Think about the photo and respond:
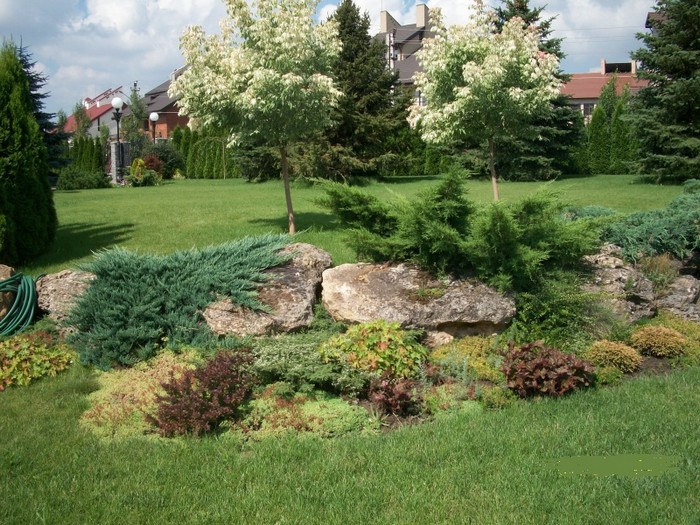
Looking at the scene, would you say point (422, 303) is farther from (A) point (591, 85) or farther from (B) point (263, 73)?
(A) point (591, 85)

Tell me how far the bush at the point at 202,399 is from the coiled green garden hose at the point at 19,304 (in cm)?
257

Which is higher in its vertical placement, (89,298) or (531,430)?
(89,298)

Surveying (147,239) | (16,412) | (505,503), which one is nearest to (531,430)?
(505,503)

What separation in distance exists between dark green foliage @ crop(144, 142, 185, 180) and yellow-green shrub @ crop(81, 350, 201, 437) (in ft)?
90.2

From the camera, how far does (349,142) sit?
77.3ft

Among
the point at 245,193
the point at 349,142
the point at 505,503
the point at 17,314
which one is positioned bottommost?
the point at 505,503

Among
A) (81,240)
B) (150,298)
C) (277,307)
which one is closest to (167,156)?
(81,240)

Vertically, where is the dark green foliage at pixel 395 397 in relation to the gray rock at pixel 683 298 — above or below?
below

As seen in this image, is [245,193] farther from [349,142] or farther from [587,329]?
[587,329]

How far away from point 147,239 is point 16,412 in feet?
19.3

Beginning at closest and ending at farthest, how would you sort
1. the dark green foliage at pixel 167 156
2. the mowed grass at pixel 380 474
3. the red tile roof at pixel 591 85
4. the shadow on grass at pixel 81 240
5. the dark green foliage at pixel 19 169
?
the mowed grass at pixel 380 474, the dark green foliage at pixel 19 169, the shadow on grass at pixel 81 240, the dark green foliage at pixel 167 156, the red tile roof at pixel 591 85

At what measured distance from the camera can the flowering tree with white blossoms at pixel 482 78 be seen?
11047 millimetres

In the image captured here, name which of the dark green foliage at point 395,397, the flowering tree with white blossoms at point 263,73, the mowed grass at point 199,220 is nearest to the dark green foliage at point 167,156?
the mowed grass at point 199,220

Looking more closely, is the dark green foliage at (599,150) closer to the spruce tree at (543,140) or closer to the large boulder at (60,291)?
the spruce tree at (543,140)
